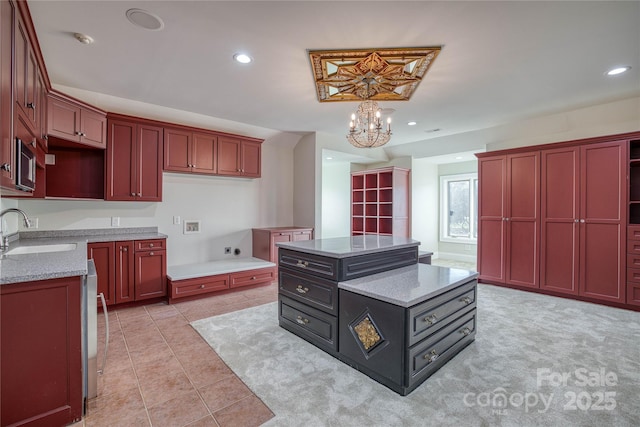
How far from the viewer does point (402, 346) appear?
6.18 ft

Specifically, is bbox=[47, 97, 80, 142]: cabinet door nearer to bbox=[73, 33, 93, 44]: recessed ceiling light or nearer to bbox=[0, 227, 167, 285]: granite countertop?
bbox=[73, 33, 93, 44]: recessed ceiling light

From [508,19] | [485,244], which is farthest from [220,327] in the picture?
[485,244]

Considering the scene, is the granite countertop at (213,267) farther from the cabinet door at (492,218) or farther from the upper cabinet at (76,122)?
the cabinet door at (492,218)

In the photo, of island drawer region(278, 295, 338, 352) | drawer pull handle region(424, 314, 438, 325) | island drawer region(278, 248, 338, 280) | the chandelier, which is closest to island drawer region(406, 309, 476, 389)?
drawer pull handle region(424, 314, 438, 325)

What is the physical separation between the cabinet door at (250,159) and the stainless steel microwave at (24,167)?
9.19 feet

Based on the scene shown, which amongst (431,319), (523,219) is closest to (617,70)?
(523,219)

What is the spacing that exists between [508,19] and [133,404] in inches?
147

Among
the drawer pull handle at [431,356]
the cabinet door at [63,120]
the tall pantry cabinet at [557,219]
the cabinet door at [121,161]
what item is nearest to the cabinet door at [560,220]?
the tall pantry cabinet at [557,219]

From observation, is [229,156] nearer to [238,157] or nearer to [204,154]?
[238,157]

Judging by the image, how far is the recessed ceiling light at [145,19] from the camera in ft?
6.78

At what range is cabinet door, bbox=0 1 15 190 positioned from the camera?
4.86ft

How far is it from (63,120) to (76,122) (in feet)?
0.41

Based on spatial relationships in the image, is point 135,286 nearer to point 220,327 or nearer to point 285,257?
point 220,327

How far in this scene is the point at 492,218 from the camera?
15.5 ft
